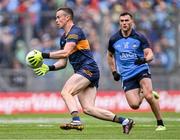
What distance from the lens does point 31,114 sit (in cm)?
2495

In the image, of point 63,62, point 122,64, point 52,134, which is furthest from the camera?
point 122,64

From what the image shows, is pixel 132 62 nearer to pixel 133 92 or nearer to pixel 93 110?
pixel 133 92

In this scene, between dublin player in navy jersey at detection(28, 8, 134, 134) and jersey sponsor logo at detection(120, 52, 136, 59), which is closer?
dublin player in navy jersey at detection(28, 8, 134, 134)

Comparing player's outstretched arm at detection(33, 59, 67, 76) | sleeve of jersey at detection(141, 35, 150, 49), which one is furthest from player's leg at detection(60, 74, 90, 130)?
sleeve of jersey at detection(141, 35, 150, 49)

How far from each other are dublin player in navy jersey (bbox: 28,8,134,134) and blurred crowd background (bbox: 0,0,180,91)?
30.7 ft

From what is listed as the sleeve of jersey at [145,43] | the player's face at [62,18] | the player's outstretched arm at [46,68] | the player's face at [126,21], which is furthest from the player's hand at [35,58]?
the sleeve of jersey at [145,43]

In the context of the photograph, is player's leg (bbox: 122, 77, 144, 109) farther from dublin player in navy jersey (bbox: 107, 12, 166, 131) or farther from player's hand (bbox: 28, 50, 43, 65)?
player's hand (bbox: 28, 50, 43, 65)

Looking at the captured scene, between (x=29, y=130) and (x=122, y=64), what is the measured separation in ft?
8.36

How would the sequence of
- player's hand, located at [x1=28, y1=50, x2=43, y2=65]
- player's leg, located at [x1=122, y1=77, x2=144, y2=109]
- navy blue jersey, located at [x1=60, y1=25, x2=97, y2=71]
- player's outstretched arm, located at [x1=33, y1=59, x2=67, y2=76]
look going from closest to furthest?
1. player's hand, located at [x1=28, y1=50, x2=43, y2=65]
2. player's outstretched arm, located at [x1=33, y1=59, x2=67, y2=76]
3. navy blue jersey, located at [x1=60, y1=25, x2=97, y2=71]
4. player's leg, located at [x1=122, y1=77, x2=144, y2=109]

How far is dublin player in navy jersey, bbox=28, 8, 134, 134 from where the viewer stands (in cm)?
1463

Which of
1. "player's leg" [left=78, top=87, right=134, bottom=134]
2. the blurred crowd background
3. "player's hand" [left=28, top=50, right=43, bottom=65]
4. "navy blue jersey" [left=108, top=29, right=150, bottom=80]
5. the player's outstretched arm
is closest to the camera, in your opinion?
"player's hand" [left=28, top=50, right=43, bottom=65]

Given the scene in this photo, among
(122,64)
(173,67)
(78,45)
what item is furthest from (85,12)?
(78,45)

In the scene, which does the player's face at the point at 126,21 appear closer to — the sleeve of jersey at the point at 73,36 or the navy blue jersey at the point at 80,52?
the navy blue jersey at the point at 80,52

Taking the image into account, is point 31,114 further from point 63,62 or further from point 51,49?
point 63,62
